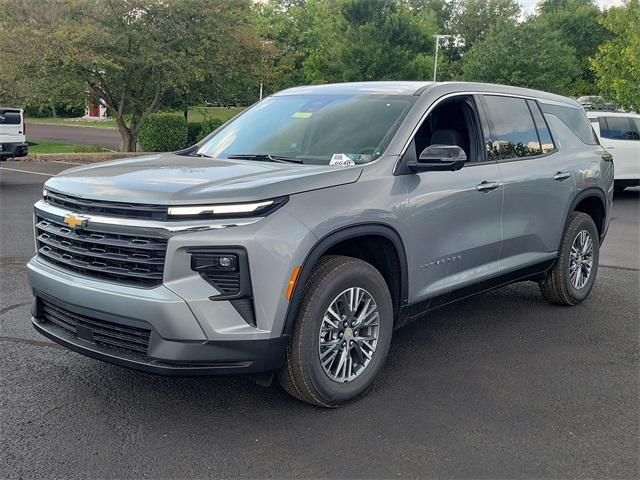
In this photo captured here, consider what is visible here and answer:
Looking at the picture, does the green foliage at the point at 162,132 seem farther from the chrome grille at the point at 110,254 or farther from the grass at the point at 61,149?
the chrome grille at the point at 110,254

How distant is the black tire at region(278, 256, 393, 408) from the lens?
3.68 m

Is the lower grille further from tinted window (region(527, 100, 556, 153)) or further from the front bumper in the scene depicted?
tinted window (region(527, 100, 556, 153))

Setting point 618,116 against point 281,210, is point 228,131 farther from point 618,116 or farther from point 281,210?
point 618,116

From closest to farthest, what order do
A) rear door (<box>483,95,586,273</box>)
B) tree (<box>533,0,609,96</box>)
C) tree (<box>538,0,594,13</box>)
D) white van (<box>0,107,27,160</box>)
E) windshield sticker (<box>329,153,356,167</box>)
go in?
1. windshield sticker (<box>329,153,356,167</box>)
2. rear door (<box>483,95,586,273</box>)
3. white van (<box>0,107,27,160</box>)
4. tree (<box>533,0,609,96</box>)
5. tree (<box>538,0,594,13</box>)

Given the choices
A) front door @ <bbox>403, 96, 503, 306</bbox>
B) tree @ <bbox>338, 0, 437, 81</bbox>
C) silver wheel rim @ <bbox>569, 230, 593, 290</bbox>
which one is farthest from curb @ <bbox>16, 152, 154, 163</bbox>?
tree @ <bbox>338, 0, 437, 81</bbox>

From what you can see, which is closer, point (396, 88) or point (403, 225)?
point (403, 225)

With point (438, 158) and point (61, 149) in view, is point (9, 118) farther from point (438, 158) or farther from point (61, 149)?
point (438, 158)

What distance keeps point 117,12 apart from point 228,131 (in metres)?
16.9

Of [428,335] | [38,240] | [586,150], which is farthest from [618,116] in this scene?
[38,240]

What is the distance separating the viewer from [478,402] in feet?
13.4

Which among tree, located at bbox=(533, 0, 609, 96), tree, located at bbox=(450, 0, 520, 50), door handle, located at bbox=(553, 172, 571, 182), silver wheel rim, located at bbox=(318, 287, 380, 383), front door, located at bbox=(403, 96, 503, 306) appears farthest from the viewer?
tree, located at bbox=(450, 0, 520, 50)

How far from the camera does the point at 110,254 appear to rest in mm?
3545

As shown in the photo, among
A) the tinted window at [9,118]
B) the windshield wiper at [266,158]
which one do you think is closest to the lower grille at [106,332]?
the windshield wiper at [266,158]

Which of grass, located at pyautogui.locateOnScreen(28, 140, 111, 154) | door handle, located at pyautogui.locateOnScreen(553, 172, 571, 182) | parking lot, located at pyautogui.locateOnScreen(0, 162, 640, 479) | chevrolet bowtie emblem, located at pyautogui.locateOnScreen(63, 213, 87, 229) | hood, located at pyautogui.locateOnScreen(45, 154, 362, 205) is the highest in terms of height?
hood, located at pyautogui.locateOnScreen(45, 154, 362, 205)
